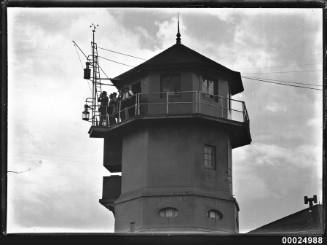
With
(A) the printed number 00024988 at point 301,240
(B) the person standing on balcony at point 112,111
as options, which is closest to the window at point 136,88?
(B) the person standing on balcony at point 112,111

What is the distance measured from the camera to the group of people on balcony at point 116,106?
9203 millimetres

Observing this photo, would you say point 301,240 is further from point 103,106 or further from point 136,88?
point 103,106

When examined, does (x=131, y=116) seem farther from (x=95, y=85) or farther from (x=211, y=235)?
(x=211, y=235)

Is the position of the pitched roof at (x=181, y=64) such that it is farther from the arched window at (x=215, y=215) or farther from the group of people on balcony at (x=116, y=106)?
the arched window at (x=215, y=215)

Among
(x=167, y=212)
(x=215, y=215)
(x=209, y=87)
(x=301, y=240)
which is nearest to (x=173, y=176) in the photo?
(x=167, y=212)

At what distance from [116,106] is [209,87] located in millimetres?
1200

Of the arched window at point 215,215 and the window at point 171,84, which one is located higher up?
the window at point 171,84

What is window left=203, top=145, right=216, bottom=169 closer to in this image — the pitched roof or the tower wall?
the tower wall

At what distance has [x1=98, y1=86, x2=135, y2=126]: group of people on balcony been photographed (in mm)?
9203

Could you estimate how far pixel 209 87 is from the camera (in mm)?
9547

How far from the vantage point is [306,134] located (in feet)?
26.9

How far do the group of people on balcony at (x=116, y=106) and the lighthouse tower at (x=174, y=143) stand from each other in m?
0.02

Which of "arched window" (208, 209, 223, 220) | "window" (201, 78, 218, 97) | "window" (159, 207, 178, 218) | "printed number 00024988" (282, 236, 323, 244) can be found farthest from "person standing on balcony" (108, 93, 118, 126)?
"printed number 00024988" (282, 236, 323, 244)

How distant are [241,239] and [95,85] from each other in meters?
2.52
